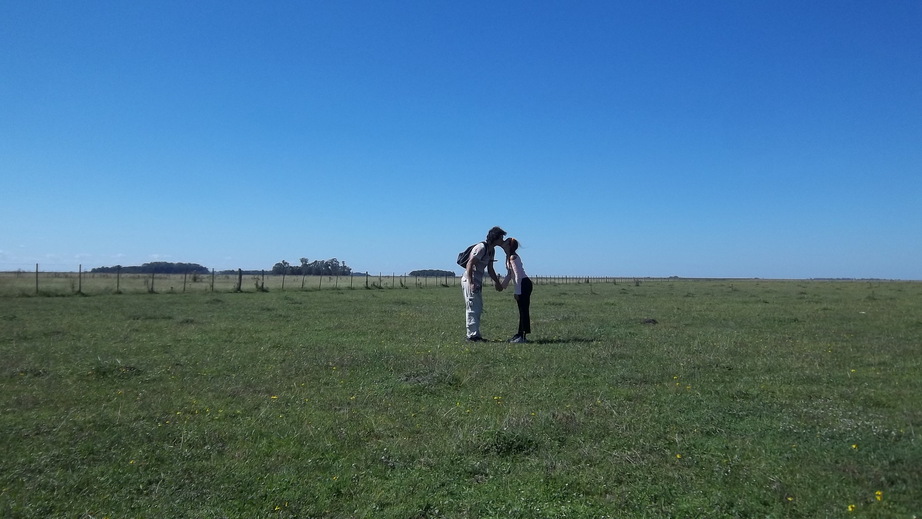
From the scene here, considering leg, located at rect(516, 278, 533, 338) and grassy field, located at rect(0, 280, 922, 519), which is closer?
grassy field, located at rect(0, 280, 922, 519)

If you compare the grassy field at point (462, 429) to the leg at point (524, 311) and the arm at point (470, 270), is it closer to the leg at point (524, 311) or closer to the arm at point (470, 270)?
the leg at point (524, 311)

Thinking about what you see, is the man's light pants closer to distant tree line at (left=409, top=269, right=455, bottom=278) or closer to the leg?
the leg

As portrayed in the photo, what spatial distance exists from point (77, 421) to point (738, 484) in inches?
239

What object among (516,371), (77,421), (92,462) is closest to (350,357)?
(516,371)

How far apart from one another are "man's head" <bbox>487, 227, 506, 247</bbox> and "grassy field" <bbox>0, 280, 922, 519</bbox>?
212cm

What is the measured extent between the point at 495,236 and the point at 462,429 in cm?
717

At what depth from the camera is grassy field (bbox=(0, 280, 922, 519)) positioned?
441 centimetres

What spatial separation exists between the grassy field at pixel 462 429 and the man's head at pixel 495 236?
2118 millimetres

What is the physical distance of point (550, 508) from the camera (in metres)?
4.23

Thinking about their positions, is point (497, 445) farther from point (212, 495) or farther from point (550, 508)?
point (212, 495)

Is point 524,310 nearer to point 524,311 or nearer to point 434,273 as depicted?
point 524,311

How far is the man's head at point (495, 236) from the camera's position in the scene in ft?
41.9

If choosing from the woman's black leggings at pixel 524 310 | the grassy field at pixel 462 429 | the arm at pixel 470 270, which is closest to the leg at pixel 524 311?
the woman's black leggings at pixel 524 310

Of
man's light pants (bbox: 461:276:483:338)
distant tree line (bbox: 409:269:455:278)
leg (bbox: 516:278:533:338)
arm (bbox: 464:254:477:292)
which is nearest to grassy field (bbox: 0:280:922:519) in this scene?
man's light pants (bbox: 461:276:483:338)
